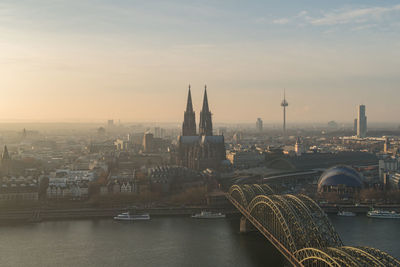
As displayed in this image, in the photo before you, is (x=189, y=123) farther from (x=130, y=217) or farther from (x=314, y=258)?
(x=314, y=258)

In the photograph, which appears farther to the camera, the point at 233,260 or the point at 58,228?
the point at 58,228

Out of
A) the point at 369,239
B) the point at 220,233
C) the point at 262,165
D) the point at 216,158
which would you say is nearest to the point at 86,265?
the point at 220,233

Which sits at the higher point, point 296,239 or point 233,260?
point 296,239

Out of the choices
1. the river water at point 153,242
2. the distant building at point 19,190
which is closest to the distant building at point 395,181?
the river water at point 153,242

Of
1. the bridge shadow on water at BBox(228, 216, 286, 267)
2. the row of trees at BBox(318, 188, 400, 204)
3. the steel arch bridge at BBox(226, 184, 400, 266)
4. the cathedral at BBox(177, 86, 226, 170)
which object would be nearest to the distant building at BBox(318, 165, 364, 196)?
the row of trees at BBox(318, 188, 400, 204)

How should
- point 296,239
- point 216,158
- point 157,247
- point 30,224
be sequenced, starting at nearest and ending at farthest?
point 296,239
point 157,247
point 30,224
point 216,158

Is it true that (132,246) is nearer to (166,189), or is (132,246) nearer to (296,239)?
(296,239)

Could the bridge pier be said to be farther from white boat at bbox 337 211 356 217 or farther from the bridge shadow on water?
white boat at bbox 337 211 356 217

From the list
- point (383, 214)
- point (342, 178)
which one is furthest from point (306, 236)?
point (342, 178)
